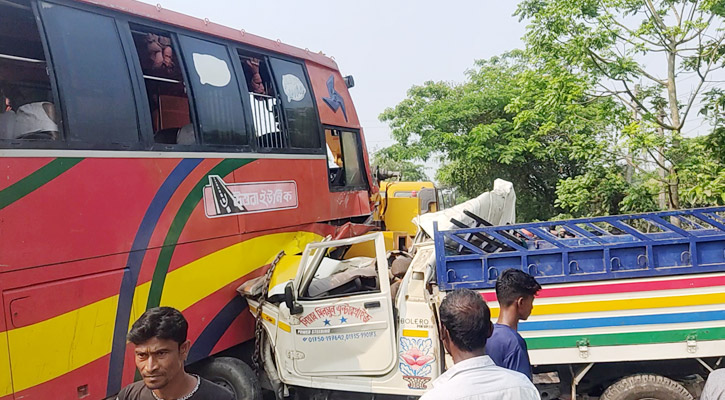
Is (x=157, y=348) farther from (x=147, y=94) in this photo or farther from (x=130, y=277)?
(x=147, y=94)

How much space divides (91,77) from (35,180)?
94 centimetres

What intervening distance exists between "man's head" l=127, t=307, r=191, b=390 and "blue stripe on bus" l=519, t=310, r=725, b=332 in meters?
2.82

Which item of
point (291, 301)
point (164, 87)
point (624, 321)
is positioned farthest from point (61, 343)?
point (624, 321)

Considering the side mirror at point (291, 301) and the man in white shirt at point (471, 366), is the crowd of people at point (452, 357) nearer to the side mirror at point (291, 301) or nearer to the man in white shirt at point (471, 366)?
the man in white shirt at point (471, 366)

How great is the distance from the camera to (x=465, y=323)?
2.01m

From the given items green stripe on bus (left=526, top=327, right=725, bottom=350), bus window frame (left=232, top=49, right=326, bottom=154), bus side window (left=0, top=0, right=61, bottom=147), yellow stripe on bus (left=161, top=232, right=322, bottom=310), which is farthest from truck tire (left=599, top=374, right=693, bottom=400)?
bus side window (left=0, top=0, right=61, bottom=147)

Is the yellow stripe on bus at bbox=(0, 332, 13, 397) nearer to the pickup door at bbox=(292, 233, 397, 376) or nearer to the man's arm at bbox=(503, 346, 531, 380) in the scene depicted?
the pickup door at bbox=(292, 233, 397, 376)

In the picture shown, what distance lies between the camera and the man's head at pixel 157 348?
2043mm

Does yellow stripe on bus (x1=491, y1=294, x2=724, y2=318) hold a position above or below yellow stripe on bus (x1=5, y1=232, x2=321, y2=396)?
below

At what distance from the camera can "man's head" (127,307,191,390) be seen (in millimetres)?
2043

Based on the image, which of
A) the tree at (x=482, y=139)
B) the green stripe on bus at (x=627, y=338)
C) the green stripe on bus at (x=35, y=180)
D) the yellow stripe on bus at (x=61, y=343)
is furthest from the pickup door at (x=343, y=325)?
the tree at (x=482, y=139)

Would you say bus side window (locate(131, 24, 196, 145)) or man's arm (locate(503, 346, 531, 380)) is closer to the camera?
man's arm (locate(503, 346, 531, 380))

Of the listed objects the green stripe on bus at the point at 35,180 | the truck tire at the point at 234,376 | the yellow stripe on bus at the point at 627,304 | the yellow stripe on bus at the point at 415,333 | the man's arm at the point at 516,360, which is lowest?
the truck tire at the point at 234,376

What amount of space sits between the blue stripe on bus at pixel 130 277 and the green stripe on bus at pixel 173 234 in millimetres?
164
